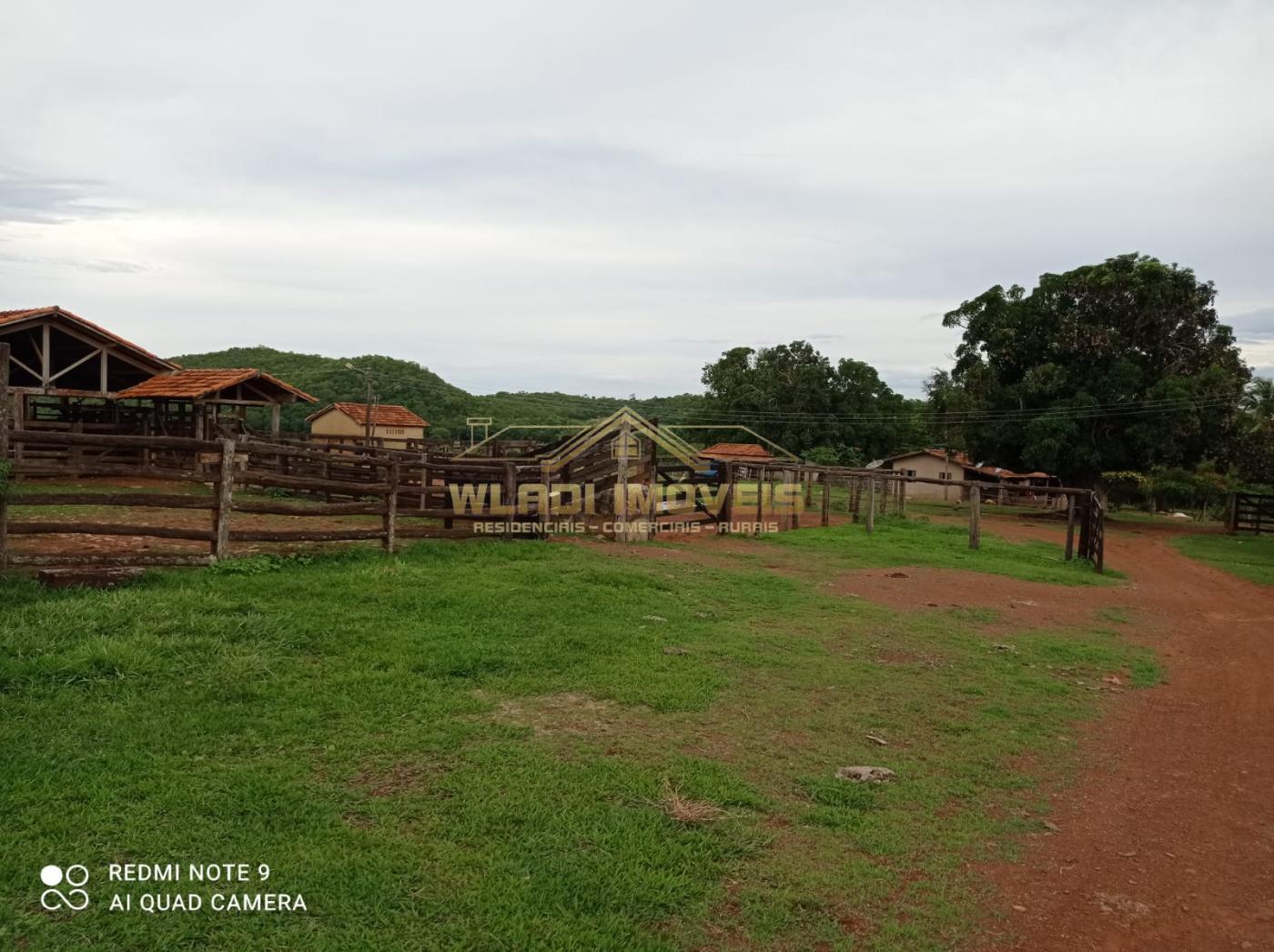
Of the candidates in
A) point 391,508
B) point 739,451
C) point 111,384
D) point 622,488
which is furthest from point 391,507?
point 739,451

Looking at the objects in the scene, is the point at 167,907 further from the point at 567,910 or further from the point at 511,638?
the point at 511,638

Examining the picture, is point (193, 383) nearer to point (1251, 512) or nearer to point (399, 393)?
point (399, 393)

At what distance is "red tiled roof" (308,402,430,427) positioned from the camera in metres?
41.2

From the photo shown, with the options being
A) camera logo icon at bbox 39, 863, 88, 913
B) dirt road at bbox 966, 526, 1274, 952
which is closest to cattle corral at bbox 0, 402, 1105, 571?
camera logo icon at bbox 39, 863, 88, 913

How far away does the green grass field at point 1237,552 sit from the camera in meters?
19.9

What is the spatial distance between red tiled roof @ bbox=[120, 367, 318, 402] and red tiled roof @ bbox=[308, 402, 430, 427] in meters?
18.4

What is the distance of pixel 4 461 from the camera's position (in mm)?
7574

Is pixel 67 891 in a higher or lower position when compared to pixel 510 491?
lower

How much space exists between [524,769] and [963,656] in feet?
19.0

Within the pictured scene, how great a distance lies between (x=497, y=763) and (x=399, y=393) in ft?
167

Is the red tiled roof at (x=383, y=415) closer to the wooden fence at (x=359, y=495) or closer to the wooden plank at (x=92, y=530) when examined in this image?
the wooden fence at (x=359, y=495)

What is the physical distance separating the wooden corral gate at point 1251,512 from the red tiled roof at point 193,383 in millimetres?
34529

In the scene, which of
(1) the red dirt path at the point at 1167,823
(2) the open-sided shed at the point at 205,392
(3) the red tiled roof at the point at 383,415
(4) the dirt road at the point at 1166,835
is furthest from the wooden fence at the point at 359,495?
(3) the red tiled roof at the point at 383,415

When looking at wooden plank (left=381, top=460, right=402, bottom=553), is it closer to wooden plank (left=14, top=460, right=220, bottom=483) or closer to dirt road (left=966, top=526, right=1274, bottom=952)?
wooden plank (left=14, top=460, right=220, bottom=483)
